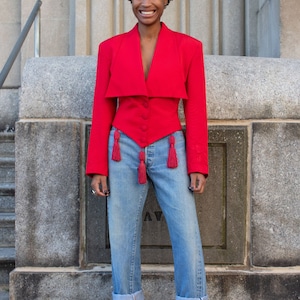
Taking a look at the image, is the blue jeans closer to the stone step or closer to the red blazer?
the red blazer

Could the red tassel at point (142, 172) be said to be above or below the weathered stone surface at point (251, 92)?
below

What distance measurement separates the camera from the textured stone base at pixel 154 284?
115 inches

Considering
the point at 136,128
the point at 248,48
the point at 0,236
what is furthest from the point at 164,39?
the point at 248,48

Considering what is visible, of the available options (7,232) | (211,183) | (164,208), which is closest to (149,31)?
(164,208)

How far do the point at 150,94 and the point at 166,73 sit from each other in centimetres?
13

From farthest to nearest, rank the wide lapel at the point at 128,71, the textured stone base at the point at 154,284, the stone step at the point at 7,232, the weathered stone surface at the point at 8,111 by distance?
1. the weathered stone surface at the point at 8,111
2. the stone step at the point at 7,232
3. the textured stone base at the point at 154,284
4. the wide lapel at the point at 128,71

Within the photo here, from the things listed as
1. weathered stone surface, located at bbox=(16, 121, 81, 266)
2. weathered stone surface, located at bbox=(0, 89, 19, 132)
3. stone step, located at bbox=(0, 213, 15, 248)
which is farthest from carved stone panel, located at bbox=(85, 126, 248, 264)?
weathered stone surface, located at bbox=(0, 89, 19, 132)

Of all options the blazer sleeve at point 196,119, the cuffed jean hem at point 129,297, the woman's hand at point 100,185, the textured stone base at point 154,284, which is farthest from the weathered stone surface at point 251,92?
the cuffed jean hem at point 129,297

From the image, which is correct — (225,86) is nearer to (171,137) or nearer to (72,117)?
(171,137)

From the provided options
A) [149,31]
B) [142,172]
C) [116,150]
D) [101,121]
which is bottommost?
[142,172]

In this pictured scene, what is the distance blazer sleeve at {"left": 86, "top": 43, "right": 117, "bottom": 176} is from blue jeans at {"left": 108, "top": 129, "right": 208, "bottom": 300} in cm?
4

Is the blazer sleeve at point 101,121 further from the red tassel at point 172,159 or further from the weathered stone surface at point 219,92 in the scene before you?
the weathered stone surface at point 219,92

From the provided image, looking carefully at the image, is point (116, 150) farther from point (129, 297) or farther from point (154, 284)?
point (154, 284)

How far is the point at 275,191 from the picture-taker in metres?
2.96
